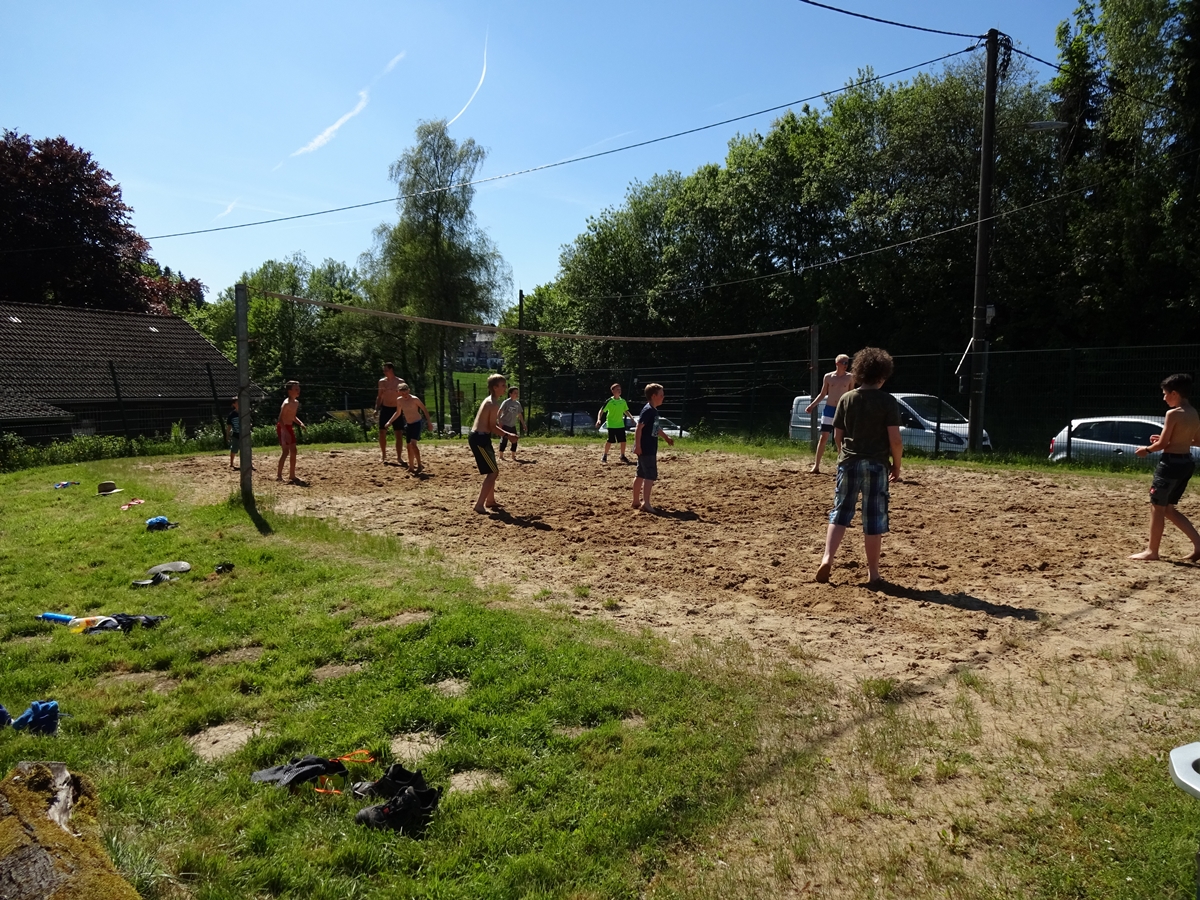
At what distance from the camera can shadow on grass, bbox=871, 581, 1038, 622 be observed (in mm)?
5410

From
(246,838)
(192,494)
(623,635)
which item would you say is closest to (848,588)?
(623,635)

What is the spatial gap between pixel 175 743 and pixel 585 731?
1848mm

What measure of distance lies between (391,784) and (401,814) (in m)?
0.22

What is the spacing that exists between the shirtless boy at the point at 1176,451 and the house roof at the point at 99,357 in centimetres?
2383

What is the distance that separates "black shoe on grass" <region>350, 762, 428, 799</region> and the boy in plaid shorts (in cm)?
394

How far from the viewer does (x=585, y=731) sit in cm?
360

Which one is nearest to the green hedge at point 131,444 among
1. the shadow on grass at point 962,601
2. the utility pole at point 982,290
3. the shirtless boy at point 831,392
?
the shirtless boy at point 831,392

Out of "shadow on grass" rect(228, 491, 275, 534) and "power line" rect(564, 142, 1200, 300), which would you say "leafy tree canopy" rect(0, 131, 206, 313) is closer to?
"power line" rect(564, 142, 1200, 300)

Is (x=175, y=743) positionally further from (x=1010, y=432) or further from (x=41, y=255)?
(x=41, y=255)

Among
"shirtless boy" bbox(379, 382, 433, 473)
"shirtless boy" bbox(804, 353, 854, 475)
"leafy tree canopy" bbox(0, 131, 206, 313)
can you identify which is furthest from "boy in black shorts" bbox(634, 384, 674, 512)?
"leafy tree canopy" bbox(0, 131, 206, 313)

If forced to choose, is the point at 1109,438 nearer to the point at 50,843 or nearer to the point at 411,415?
the point at 411,415

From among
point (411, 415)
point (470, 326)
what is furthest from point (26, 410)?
point (470, 326)

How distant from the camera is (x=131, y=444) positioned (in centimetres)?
1848

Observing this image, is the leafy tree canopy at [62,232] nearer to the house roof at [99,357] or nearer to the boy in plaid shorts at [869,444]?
the house roof at [99,357]
